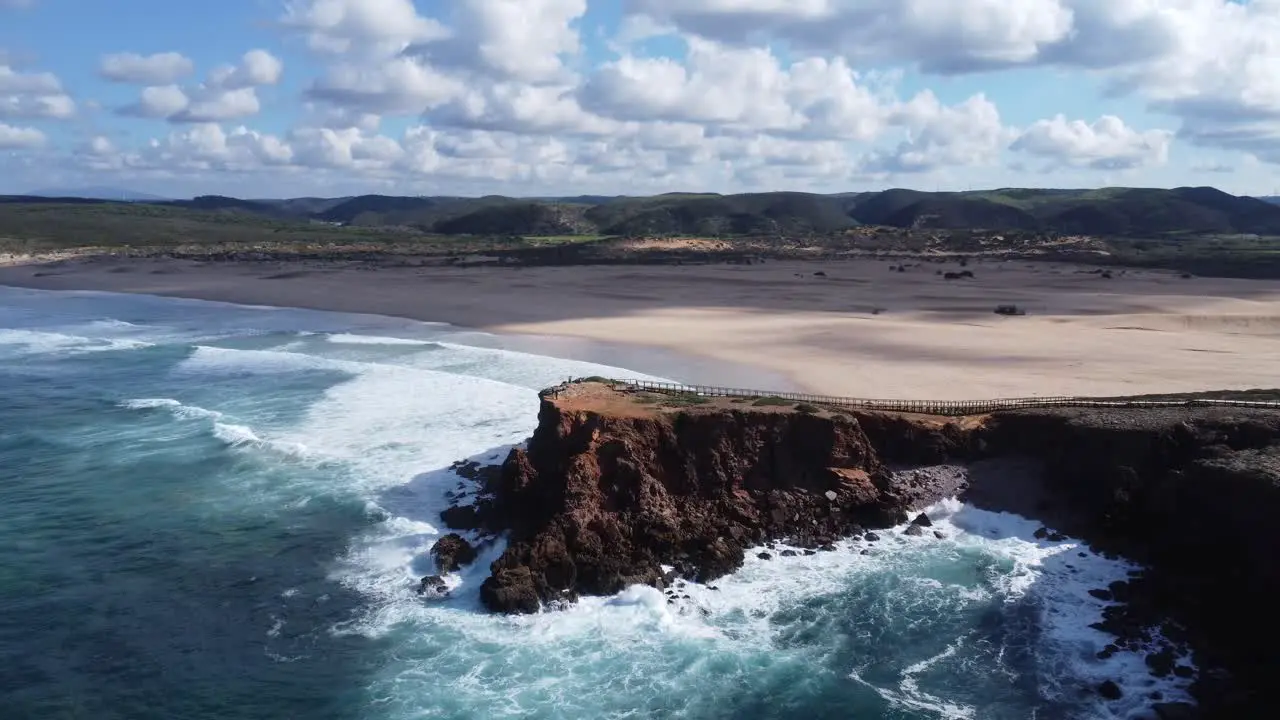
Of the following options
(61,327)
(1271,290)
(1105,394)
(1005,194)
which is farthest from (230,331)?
(1005,194)

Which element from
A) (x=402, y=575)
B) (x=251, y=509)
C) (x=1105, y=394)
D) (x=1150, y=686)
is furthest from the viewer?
(x=1105, y=394)

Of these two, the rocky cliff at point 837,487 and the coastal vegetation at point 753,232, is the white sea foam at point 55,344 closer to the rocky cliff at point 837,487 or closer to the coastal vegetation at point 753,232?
the rocky cliff at point 837,487

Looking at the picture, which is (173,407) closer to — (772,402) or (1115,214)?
(772,402)

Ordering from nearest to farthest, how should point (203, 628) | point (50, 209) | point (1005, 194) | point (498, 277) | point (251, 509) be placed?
point (203, 628), point (251, 509), point (498, 277), point (50, 209), point (1005, 194)

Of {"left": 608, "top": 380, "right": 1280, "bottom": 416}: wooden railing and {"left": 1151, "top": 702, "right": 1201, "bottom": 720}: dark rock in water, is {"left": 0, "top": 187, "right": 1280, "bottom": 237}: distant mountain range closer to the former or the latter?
{"left": 608, "top": 380, "right": 1280, "bottom": 416}: wooden railing

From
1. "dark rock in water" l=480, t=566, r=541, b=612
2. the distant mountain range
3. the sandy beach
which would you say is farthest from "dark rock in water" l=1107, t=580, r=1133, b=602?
the distant mountain range

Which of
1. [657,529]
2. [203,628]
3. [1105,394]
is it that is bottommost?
[203,628]

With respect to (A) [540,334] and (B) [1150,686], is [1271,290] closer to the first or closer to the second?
(A) [540,334]

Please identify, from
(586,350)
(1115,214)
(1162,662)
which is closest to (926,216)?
(1115,214)
